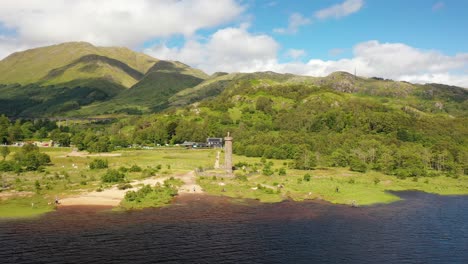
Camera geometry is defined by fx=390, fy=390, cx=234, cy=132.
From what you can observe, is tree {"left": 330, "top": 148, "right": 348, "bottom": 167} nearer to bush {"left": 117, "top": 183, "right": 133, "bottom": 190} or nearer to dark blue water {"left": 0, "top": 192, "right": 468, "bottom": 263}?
dark blue water {"left": 0, "top": 192, "right": 468, "bottom": 263}

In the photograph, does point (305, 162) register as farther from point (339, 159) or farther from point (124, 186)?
point (124, 186)

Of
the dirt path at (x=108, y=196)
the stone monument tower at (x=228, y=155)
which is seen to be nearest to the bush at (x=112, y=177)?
the dirt path at (x=108, y=196)

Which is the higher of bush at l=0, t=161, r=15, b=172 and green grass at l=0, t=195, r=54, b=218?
bush at l=0, t=161, r=15, b=172

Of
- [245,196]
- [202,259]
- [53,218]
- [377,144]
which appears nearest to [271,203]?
[245,196]

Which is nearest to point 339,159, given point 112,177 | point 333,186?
point 333,186

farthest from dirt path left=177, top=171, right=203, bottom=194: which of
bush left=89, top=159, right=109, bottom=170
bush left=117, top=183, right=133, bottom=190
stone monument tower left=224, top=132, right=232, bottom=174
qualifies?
bush left=89, top=159, right=109, bottom=170

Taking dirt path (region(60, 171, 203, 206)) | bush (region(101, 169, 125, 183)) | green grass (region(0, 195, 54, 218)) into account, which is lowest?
green grass (region(0, 195, 54, 218))
